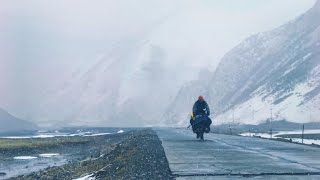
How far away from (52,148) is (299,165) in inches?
3471

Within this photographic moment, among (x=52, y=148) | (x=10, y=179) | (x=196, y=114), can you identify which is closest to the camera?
(x=196, y=114)

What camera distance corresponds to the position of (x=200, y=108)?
40.9m

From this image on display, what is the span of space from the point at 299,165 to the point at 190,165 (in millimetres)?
3907

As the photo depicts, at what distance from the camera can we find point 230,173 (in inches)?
664

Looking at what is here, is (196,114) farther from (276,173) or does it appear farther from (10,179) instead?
(276,173)

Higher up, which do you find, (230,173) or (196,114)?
(196,114)

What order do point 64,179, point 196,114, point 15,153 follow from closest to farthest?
point 64,179 < point 196,114 < point 15,153

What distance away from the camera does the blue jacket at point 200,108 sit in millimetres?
40412

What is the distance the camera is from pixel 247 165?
19.6m

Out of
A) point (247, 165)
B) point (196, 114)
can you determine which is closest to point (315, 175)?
point (247, 165)

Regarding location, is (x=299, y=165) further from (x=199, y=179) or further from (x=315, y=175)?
(x=199, y=179)

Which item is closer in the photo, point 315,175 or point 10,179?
point 315,175

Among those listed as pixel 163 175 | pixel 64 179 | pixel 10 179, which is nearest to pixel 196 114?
pixel 64 179

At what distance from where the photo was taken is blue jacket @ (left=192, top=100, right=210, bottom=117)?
4041 centimetres
